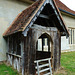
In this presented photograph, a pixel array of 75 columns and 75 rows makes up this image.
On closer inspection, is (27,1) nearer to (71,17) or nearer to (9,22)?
(9,22)

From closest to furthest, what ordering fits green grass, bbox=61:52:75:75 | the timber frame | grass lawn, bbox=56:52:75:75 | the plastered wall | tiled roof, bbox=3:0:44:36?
tiled roof, bbox=3:0:44:36, the timber frame, grass lawn, bbox=56:52:75:75, green grass, bbox=61:52:75:75, the plastered wall

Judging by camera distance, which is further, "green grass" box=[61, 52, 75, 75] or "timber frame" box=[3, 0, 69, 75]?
"green grass" box=[61, 52, 75, 75]

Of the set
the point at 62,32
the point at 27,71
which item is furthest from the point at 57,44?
the point at 27,71

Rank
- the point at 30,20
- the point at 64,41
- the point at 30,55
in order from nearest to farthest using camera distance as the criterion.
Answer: the point at 30,20
the point at 30,55
the point at 64,41

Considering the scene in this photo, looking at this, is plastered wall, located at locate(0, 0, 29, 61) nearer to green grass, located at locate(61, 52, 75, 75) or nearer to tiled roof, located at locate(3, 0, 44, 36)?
tiled roof, located at locate(3, 0, 44, 36)

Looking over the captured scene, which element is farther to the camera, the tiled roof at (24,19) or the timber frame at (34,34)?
the timber frame at (34,34)

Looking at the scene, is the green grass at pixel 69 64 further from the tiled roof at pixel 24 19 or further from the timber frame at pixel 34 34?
the tiled roof at pixel 24 19

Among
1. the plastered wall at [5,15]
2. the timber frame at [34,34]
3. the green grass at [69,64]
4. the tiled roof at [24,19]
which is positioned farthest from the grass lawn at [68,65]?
the plastered wall at [5,15]

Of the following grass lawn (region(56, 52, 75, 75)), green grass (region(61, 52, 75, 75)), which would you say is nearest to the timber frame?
grass lawn (region(56, 52, 75, 75))

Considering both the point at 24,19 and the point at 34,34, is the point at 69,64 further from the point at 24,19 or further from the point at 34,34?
the point at 24,19

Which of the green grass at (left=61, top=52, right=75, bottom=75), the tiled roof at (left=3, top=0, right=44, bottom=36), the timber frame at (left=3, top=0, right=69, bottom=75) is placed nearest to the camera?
the tiled roof at (left=3, top=0, right=44, bottom=36)

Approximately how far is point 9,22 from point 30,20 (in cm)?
502

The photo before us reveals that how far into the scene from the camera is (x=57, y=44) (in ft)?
22.1

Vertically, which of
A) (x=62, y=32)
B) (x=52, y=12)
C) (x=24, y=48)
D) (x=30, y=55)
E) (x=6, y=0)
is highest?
(x=6, y=0)
